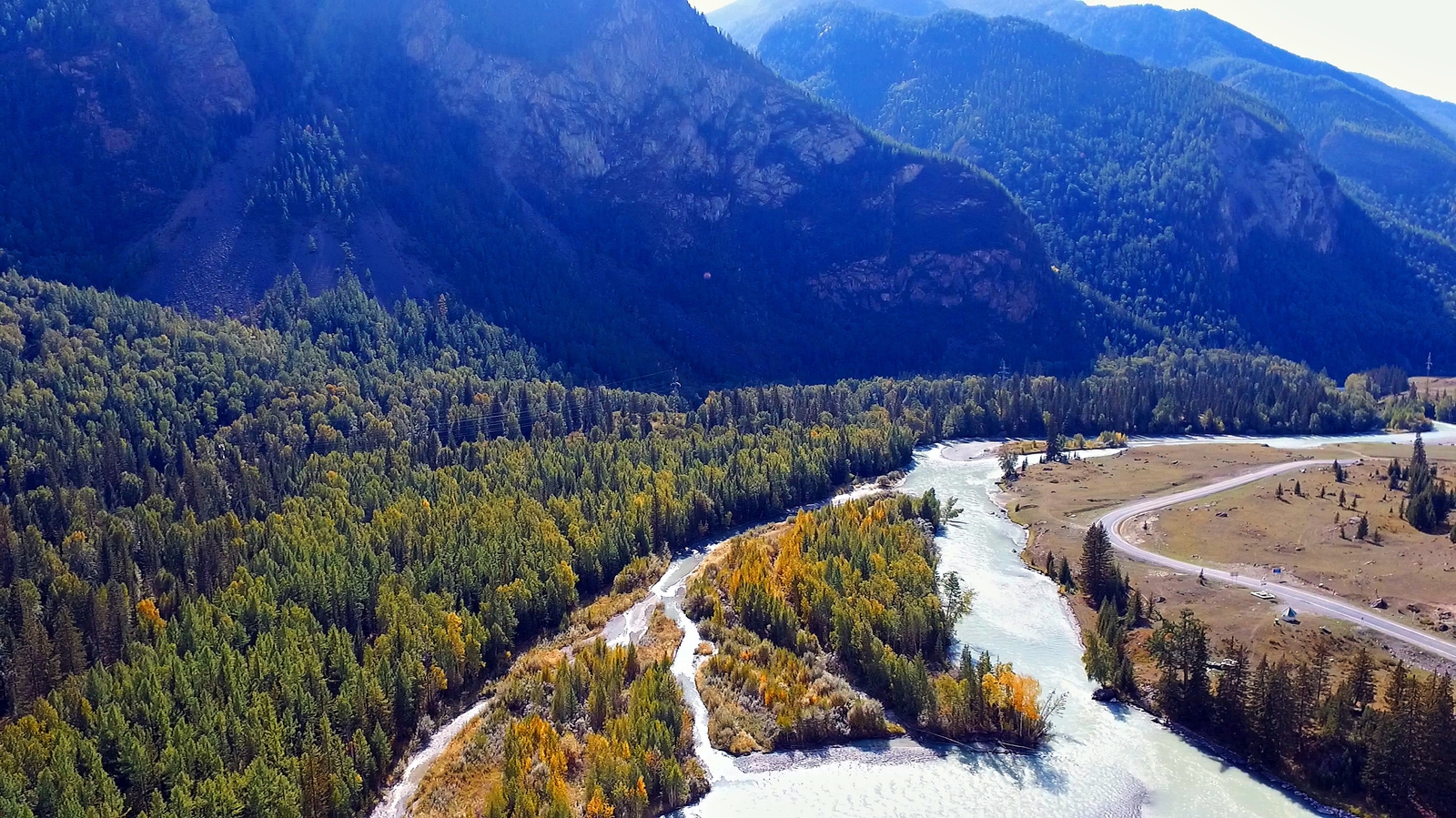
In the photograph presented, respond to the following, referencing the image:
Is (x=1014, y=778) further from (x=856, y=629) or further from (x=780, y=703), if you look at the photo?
(x=856, y=629)

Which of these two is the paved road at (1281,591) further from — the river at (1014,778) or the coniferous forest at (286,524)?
the coniferous forest at (286,524)

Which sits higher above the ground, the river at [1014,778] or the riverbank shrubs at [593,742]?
the riverbank shrubs at [593,742]

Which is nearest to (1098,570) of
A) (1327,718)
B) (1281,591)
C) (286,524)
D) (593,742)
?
(1281,591)

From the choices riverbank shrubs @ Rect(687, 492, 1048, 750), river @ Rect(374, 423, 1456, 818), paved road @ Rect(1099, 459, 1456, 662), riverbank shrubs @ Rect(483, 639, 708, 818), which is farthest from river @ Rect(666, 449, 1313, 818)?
paved road @ Rect(1099, 459, 1456, 662)

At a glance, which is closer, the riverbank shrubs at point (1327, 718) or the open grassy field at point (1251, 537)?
the riverbank shrubs at point (1327, 718)

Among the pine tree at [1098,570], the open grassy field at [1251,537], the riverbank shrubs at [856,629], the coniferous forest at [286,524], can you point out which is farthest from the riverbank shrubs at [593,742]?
the pine tree at [1098,570]

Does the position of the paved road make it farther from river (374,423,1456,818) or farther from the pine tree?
river (374,423,1456,818)
